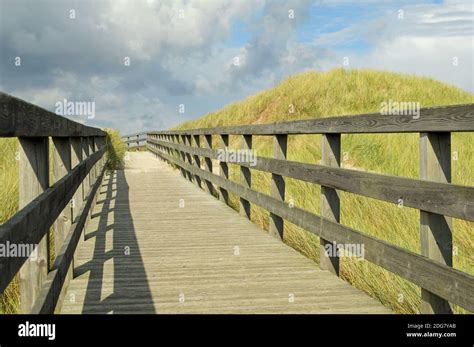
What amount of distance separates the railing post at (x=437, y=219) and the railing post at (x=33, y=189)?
8.07ft

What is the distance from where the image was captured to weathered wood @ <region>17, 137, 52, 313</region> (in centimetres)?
316

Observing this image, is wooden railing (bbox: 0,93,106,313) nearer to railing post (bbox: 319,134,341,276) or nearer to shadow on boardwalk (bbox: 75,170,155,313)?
shadow on boardwalk (bbox: 75,170,155,313)

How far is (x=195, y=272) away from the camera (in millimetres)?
5301

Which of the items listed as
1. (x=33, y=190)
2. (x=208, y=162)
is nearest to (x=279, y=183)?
(x=33, y=190)

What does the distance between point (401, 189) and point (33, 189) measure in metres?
2.47

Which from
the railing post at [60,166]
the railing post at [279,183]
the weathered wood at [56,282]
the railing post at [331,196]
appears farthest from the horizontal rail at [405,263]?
the railing post at [60,166]

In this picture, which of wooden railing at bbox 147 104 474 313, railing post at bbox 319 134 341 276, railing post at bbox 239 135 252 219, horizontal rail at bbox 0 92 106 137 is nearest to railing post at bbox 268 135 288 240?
wooden railing at bbox 147 104 474 313

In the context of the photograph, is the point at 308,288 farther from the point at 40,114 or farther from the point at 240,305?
the point at 40,114

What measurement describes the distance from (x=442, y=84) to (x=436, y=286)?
27.8 meters

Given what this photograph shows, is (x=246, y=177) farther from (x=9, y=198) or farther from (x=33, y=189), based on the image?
(x=33, y=189)

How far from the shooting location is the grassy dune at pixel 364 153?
Answer: 4930mm

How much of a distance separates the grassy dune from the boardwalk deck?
0.25 meters

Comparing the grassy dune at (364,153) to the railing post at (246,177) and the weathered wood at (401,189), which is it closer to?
the railing post at (246,177)
